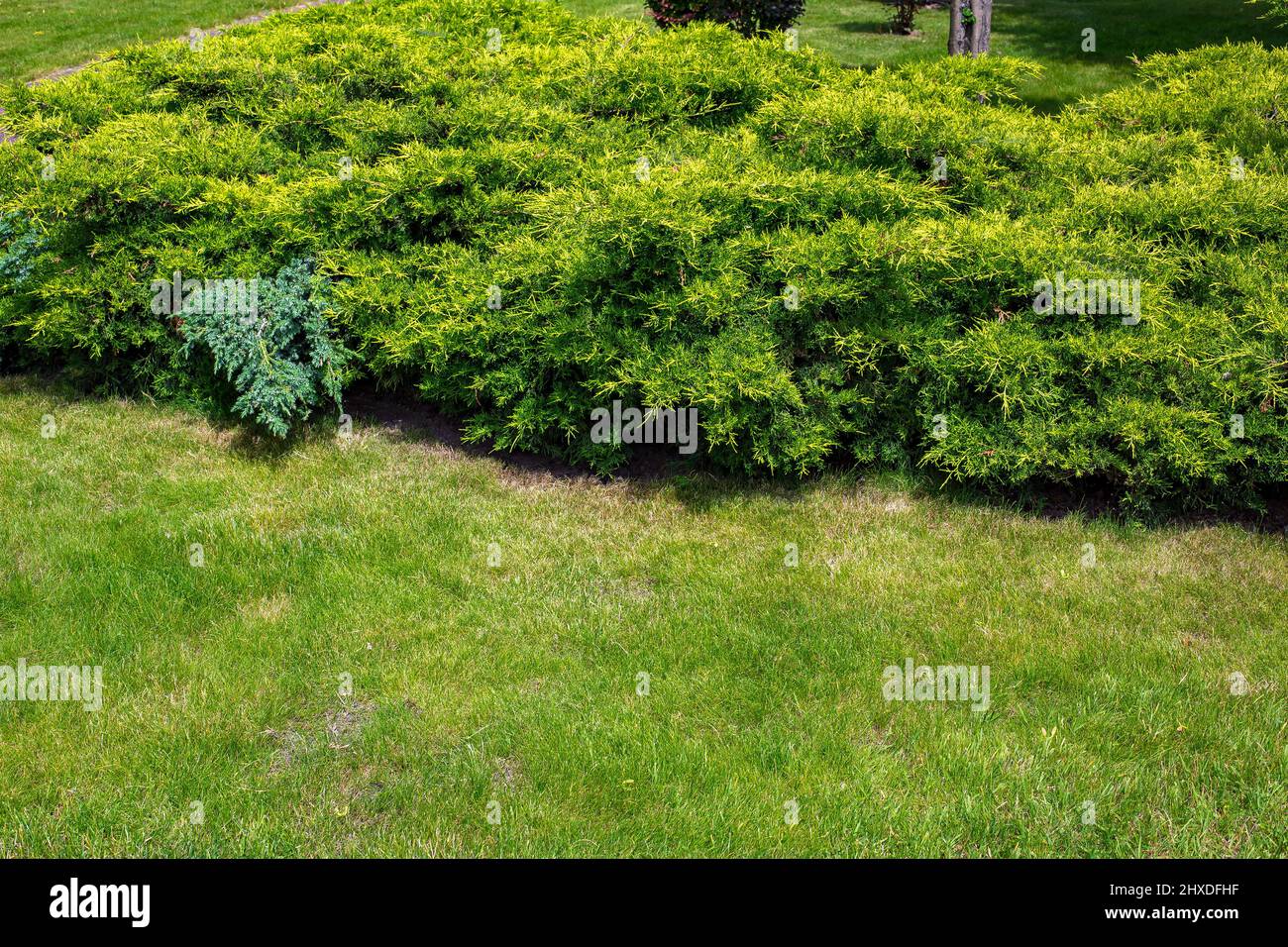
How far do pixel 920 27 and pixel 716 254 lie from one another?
15184mm

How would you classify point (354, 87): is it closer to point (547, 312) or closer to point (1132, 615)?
point (547, 312)

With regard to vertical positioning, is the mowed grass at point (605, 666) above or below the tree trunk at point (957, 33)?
below

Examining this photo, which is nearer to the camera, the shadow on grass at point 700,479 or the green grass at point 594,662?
the green grass at point 594,662

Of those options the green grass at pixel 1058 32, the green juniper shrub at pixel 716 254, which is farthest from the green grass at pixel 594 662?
the green grass at pixel 1058 32

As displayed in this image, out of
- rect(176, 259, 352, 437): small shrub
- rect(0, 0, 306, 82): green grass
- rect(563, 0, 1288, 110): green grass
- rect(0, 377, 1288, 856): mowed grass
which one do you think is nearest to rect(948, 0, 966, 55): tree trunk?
rect(563, 0, 1288, 110): green grass

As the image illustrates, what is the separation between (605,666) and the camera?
4059 mm

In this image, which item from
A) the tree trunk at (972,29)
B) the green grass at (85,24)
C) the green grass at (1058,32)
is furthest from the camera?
the green grass at (85,24)

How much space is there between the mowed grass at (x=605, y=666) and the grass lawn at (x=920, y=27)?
958 cm

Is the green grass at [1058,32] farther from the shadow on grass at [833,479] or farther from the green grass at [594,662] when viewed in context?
the green grass at [594,662]

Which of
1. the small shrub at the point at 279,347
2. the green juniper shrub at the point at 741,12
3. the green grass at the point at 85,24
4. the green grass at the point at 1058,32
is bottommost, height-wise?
the small shrub at the point at 279,347

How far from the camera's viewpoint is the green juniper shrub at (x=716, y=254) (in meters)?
4.94

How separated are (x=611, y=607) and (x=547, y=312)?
1.74 meters

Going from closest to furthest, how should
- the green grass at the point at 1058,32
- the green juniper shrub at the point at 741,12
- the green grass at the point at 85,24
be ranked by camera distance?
the green juniper shrub at the point at 741,12, the green grass at the point at 1058,32, the green grass at the point at 85,24

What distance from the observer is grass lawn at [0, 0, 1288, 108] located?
13984 millimetres
